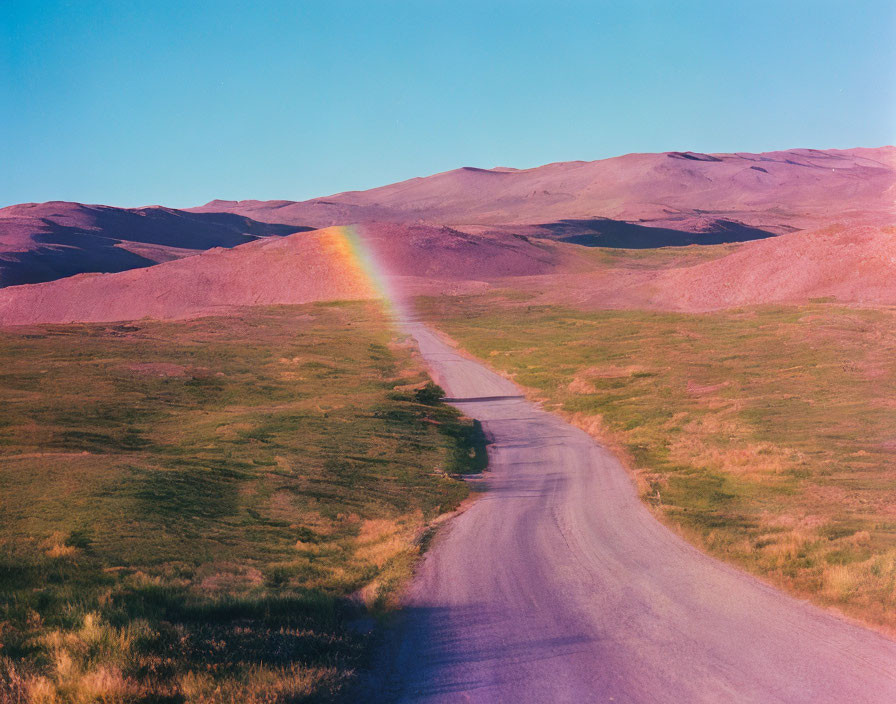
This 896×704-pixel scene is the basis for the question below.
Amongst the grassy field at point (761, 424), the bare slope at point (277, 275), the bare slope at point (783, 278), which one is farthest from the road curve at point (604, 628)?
the bare slope at point (277, 275)

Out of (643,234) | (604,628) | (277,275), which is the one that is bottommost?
(604,628)

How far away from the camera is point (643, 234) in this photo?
7293 inches

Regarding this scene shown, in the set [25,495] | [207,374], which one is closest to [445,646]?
[25,495]

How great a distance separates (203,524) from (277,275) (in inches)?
3689

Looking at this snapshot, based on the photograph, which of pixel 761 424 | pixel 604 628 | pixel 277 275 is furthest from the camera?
pixel 277 275

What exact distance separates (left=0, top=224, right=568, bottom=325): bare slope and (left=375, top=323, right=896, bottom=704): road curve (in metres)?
78.5

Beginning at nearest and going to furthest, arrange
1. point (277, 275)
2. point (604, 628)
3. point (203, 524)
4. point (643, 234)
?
1. point (604, 628)
2. point (203, 524)
3. point (277, 275)
4. point (643, 234)

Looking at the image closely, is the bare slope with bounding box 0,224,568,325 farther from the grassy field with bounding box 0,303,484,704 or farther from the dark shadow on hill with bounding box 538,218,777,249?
the dark shadow on hill with bounding box 538,218,777,249

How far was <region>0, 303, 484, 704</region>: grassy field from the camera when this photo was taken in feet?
27.7

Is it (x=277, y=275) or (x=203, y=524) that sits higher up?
(x=277, y=275)

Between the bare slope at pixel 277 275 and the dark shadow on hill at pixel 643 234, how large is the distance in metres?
58.9

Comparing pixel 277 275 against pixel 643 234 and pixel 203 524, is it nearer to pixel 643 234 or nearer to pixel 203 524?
pixel 203 524

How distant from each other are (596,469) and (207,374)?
85.3 ft

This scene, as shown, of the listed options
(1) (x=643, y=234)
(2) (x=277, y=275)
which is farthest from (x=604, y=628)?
(1) (x=643, y=234)
